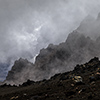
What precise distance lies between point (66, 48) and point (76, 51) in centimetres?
1891

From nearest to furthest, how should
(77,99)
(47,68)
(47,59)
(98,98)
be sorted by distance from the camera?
(98,98)
(77,99)
(47,68)
(47,59)

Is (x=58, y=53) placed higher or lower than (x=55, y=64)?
higher

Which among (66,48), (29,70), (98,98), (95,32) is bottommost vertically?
(98,98)

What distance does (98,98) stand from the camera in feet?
33.3

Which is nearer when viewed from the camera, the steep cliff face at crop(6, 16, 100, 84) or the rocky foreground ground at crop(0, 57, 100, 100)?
the rocky foreground ground at crop(0, 57, 100, 100)

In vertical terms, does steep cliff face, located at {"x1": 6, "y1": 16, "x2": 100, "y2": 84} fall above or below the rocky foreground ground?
above

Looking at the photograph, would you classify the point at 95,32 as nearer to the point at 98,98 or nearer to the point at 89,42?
the point at 89,42

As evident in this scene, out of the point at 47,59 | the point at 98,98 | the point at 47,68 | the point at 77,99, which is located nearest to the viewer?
the point at 98,98

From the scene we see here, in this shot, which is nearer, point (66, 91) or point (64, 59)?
point (66, 91)

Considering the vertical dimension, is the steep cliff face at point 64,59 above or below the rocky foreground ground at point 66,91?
above

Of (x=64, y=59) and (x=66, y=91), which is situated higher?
(x=64, y=59)

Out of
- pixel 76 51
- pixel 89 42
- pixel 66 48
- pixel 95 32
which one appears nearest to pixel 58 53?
pixel 66 48

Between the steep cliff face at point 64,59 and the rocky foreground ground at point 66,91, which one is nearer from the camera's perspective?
the rocky foreground ground at point 66,91

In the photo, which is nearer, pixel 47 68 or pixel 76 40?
pixel 47 68
